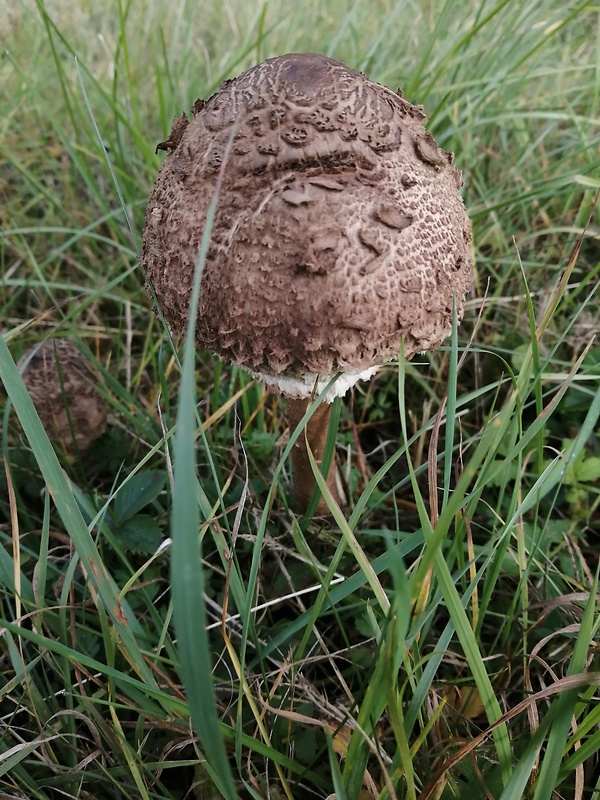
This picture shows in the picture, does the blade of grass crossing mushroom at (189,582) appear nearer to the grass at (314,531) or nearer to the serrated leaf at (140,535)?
the grass at (314,531)

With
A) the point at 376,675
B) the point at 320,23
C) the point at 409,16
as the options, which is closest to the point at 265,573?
the point at 376,675

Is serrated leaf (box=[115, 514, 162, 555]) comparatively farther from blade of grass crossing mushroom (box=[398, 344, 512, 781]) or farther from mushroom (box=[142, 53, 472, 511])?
blade of grass crossing mushroom (box=[398, 344, 512, 781])

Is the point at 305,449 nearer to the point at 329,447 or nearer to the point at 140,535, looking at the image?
the point at 329,447

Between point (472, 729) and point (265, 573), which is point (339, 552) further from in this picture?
point (265, 573)

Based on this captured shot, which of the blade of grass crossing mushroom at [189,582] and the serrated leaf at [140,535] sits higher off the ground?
the blade of grass crossing mushroom at [189,582]

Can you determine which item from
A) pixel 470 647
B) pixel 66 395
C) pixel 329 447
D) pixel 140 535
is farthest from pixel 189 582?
pixel 66 395

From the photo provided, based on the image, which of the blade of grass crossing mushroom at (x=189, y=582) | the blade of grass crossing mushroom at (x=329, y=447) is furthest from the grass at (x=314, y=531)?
the blade of grass crossing mushroom at (x=329, y=447)
